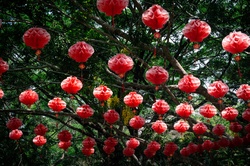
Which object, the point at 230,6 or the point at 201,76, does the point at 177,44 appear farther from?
the point at 230,6

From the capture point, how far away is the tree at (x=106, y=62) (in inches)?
214

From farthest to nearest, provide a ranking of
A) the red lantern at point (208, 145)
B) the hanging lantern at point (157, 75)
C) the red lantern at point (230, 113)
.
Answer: the red lantern at point (208, 145), the red lantern at point (230, 113), the hanging lantern at point (157, 75)

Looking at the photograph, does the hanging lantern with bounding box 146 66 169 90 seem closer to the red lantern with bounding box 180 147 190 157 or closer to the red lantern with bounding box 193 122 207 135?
the red lantern with bounding box 193 122 207 135

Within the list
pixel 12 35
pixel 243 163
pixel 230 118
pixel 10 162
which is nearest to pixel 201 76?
pixel 230 118

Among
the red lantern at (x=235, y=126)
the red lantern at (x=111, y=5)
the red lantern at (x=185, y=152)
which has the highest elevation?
the red lantern at (x=111, y=5)

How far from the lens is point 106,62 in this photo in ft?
24.6

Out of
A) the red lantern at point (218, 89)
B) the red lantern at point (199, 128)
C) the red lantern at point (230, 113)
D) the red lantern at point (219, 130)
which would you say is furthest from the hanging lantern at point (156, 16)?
the red lantern at point (219, 130)

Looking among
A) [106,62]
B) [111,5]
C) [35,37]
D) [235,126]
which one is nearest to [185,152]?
[235,126]

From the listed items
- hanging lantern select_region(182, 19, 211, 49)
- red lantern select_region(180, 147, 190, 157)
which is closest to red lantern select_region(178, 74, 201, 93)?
hanging lantern select_region(182, 19, 211, 49)

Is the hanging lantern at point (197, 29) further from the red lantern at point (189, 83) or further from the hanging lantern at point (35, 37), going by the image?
the hanging lantern at point (35, 37)

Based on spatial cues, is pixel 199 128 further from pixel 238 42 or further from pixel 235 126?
pixel 238 42

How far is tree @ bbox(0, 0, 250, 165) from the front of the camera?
5.43m

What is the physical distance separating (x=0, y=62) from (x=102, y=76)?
7.32 ft

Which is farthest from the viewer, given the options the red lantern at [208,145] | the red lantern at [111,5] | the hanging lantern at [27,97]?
the red lantern at [208,145]
